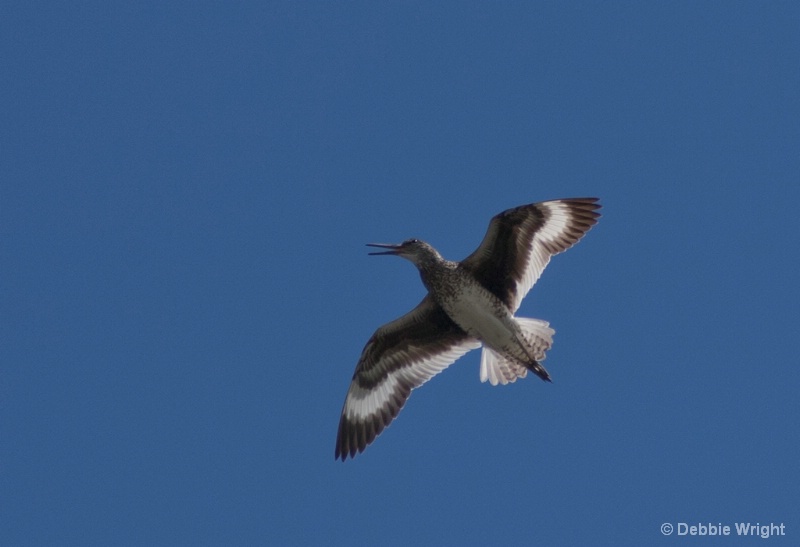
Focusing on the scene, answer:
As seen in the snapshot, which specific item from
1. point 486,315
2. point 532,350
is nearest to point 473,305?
point 486,315

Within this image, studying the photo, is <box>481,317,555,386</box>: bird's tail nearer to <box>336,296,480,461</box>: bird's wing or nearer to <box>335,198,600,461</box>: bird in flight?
<box>335,198,600,461</box>: bird in flight

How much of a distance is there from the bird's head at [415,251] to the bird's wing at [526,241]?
1.19ft

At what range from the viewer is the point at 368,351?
12.7 metres

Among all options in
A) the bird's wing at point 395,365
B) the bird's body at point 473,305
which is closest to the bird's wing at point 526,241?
the bird's body at point 473,305

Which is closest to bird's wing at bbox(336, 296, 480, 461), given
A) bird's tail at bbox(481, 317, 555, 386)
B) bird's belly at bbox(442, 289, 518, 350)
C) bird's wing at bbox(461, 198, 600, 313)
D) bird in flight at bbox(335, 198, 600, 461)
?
bird in flight at bbox(335, 198, 600, 461)

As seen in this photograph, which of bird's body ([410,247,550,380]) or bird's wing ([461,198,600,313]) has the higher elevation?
bird's wing ([461,198,600,313])

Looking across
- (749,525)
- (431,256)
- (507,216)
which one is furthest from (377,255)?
(749,525)

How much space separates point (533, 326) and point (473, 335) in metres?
0.65

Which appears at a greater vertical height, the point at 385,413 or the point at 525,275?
the point at 525,275

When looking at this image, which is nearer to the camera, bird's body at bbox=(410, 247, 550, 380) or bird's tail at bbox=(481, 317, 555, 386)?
bird's body at bbox=(410, 247, 550, 380)

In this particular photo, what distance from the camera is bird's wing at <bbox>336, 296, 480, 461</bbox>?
1235 cm

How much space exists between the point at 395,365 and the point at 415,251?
4.94 feet

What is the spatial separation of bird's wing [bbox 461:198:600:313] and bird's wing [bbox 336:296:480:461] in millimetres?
788

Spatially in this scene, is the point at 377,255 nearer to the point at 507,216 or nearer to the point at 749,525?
the point at 507,216
